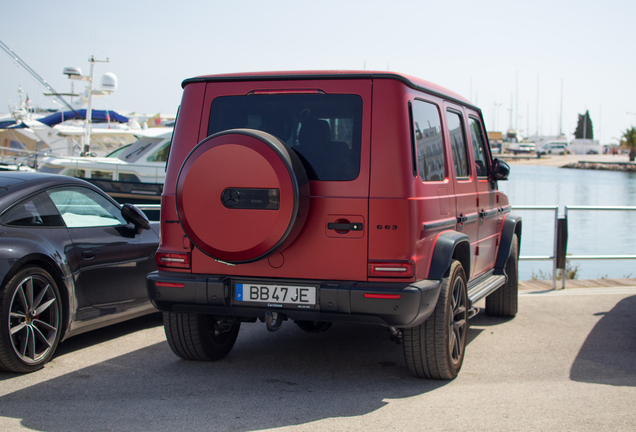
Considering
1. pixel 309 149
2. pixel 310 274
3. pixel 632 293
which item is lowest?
pixel 632 293

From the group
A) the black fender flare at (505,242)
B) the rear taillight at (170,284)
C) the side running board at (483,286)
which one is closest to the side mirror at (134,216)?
the rear taillight at (170,284)

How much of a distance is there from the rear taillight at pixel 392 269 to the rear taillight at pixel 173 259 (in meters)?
1.27

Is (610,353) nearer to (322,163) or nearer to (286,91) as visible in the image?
(322,163)

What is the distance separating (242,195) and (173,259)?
2.67 feet

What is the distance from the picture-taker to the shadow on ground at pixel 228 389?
3.87m

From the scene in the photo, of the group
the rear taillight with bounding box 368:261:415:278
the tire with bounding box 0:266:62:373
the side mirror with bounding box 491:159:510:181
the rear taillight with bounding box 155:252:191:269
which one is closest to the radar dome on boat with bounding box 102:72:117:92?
the side mirror with bounding box 491:159:510:181

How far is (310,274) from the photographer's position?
4242 millimetres

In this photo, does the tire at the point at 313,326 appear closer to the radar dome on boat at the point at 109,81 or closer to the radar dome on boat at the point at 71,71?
the radar dome on boat at the point at 71,71

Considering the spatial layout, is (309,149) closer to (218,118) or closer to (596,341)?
(218,118)

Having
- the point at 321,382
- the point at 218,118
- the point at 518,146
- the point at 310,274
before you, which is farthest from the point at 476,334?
the point at 518,146

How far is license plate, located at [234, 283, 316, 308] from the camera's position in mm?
4227

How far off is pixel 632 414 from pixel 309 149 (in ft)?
8.66

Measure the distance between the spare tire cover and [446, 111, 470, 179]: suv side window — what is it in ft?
5.46

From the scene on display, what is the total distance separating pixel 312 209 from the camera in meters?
4.21
